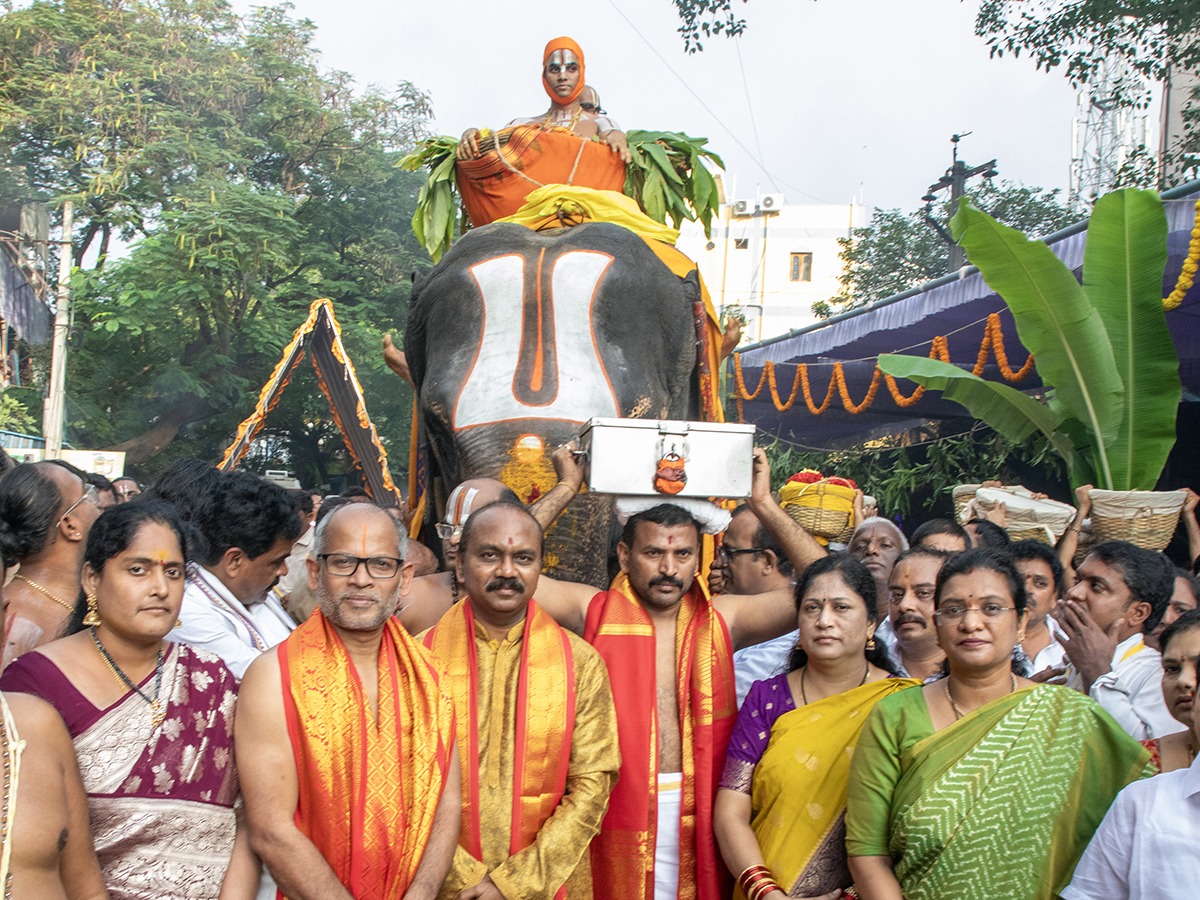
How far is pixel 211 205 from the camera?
61.1 ft

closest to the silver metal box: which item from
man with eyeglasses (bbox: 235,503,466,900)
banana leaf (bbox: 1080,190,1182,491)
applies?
man with eyeglasses (bbox: 235,503,466,900)

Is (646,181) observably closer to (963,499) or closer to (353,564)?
(963,499)

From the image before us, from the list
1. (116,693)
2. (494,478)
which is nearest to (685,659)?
(494,478)

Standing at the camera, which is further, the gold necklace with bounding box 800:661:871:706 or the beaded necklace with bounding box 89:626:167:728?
the gold necklace with bounding box 800:661:871:706

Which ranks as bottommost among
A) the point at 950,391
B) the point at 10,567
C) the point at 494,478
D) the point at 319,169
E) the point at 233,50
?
the point at 10,567

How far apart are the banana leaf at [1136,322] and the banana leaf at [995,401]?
336 mm

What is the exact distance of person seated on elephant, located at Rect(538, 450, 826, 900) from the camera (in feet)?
11.8

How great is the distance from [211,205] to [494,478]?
15.4 meters

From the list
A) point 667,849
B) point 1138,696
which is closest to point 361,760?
point 667,849

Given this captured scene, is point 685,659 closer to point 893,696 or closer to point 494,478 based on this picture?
point 893,696

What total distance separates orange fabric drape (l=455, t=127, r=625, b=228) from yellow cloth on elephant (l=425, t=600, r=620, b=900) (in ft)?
10.2

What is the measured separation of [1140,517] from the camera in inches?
213

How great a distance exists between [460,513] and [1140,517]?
2.97m

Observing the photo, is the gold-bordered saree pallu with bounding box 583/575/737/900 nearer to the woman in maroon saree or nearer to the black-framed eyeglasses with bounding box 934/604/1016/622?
the black-framed eyeglasses with bounding box 934/604/1016/622
